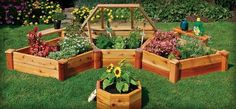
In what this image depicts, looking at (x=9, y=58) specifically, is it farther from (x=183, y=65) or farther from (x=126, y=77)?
(x=183, y=65)

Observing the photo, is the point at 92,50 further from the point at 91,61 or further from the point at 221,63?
the point at 221,63

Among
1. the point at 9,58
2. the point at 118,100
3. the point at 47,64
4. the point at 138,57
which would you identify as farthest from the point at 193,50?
the point at 9,58

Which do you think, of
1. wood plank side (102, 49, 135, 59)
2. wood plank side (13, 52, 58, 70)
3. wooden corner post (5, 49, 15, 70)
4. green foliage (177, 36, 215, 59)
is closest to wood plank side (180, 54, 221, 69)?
green foliage (177, 36, 215, 59)

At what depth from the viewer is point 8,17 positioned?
44.2 ft

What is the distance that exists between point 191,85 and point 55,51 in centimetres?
289

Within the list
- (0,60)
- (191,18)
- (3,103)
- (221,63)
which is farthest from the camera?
(191,18)

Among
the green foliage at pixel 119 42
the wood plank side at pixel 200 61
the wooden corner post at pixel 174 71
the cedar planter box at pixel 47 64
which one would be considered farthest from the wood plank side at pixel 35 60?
the wood plank side at pixel 200 61

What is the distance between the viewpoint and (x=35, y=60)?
9320mm

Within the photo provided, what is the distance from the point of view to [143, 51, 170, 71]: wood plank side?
9164 mm

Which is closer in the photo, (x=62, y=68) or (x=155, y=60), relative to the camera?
(x=62, y=68)

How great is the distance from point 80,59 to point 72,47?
0.35m

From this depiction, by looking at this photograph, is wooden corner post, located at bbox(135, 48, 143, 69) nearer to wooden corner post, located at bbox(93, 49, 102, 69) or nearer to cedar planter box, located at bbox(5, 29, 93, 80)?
wooden corner post, located at bbox(93, 49, 102, 69)

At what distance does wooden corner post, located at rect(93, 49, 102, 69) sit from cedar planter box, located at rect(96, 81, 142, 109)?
1934mm

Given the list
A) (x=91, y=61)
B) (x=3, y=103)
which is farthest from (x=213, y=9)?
(x=3, y=103)
